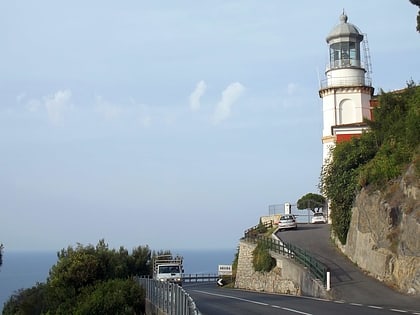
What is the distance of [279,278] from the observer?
36656 mm

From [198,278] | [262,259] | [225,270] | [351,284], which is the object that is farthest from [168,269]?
[198,278]

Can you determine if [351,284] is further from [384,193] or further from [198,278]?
[198,278]

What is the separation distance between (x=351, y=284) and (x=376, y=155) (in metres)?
9.36

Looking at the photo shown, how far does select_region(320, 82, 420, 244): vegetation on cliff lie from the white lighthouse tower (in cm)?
1793

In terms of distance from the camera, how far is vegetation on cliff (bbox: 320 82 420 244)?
32.1 metres

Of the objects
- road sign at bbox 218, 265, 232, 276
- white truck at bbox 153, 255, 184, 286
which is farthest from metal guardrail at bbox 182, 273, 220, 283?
white truck at bbox 153, 255, 184, 286

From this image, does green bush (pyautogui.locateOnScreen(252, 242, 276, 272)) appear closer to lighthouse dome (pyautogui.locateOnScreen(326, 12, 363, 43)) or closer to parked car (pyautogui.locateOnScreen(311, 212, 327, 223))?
parked car (pyautogui.locateOnScreen(311, 212, 327, 223))

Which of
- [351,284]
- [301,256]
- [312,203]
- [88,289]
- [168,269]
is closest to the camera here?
[351,284]

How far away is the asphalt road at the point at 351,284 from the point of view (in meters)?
24.1

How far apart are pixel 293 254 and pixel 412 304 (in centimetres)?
1292

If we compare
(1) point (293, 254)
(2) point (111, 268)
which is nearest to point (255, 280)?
(1) point (293, 254)

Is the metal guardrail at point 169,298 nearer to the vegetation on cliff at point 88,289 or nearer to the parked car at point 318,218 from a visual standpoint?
the vegetation on cliff at point 88,289

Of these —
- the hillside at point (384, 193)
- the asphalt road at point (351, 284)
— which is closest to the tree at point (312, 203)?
the asphalt road at point (351, 284)

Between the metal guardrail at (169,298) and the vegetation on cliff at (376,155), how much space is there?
1338 centimetres
